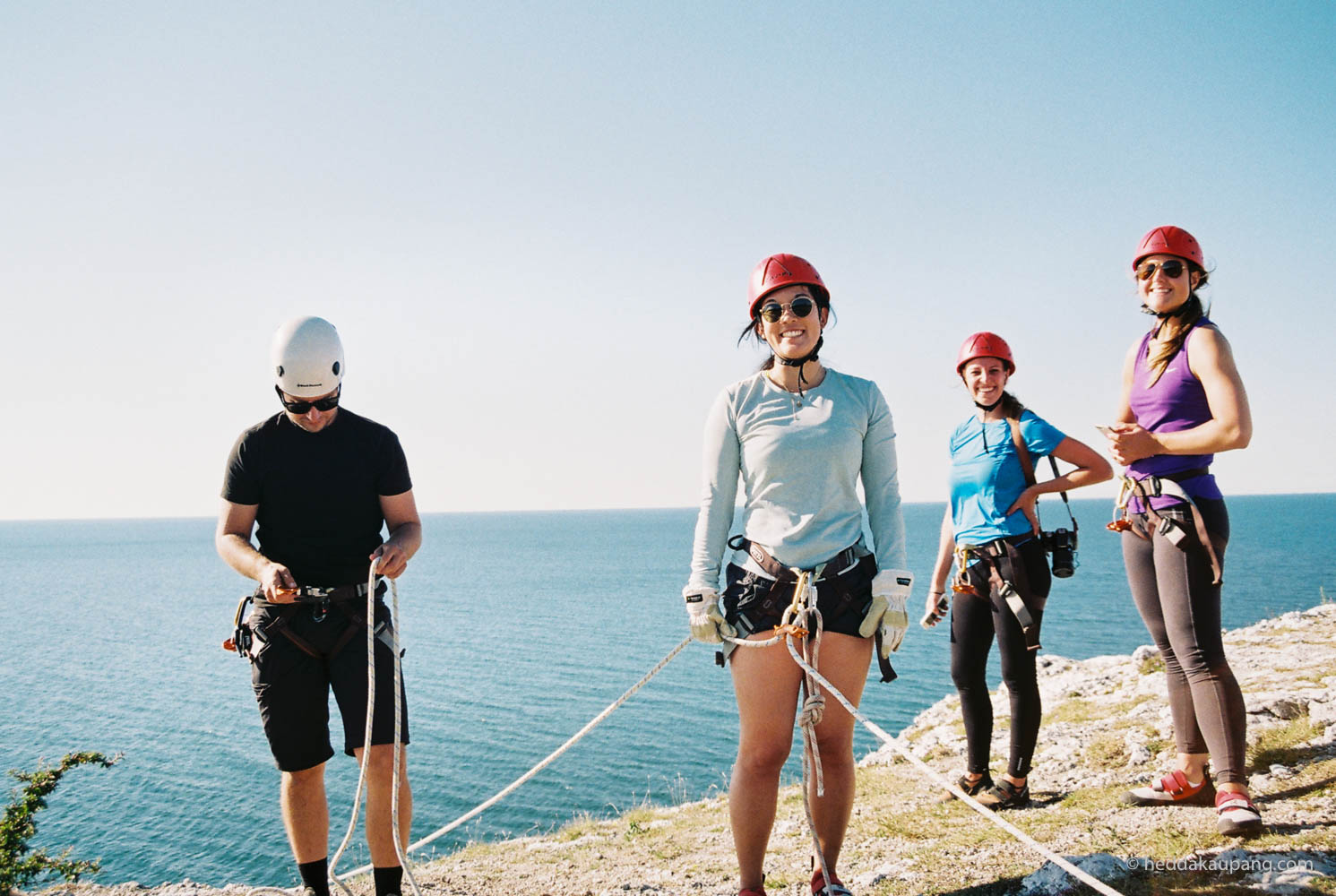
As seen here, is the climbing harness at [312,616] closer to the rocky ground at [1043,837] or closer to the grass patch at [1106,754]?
the rocky ground at [1043,837]

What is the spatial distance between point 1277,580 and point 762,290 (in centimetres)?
8049

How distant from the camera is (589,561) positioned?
116 meters

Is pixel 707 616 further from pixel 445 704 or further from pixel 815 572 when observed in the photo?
pixel 445 704

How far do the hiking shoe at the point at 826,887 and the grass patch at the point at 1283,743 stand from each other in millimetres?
3053

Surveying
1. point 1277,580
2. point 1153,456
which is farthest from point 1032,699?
point 1277,580

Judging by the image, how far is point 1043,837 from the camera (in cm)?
440

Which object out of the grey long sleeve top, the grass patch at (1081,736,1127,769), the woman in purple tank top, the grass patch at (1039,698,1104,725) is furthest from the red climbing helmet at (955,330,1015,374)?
the grass patch at (1039,698,1104,725)

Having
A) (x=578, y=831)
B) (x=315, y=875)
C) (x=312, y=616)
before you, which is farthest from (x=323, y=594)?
(x=578, y=831)

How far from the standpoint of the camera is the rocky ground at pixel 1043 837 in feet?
12.0

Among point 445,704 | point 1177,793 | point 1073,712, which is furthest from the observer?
point 445,704

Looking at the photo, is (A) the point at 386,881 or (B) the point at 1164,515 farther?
(B) the point at 1164,515

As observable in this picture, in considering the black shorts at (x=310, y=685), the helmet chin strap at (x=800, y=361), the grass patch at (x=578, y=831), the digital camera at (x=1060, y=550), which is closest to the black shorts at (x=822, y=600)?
the helmet chin strap at (x=800, y=361)

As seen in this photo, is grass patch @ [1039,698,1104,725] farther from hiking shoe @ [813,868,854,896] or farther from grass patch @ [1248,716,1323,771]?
hiking shoe @ [813,868,854,896]

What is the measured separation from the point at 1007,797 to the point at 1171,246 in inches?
135
